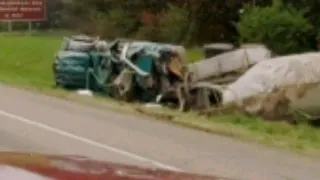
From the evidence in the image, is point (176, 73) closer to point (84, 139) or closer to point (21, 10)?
point (84, 139)

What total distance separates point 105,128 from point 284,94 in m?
3.44

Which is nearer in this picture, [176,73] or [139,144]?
[139,144]

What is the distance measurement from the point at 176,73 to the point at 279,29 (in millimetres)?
9984

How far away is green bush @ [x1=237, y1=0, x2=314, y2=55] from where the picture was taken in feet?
109

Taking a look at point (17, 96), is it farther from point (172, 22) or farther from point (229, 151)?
point (172, 22)

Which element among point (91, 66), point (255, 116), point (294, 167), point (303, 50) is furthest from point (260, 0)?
point (294, 167)

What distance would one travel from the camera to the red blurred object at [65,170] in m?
3.38

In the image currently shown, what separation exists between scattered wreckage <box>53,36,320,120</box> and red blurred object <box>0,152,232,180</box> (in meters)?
14.8

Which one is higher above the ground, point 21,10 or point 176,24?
point 176,24

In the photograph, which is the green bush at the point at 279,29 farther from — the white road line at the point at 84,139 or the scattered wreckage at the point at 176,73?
the white road line at the point at 84,139

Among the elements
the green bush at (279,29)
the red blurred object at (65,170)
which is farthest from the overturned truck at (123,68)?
the red blurred object at (65,170)

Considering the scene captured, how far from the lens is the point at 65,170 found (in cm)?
353

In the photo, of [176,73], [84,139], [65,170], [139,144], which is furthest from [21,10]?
[65,170]

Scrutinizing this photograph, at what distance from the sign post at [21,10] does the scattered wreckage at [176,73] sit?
2213cm
